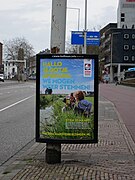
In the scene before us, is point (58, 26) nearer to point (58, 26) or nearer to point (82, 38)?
point (58, 26)

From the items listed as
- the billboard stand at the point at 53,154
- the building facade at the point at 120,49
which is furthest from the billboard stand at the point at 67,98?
the building facade at the point at 120,49

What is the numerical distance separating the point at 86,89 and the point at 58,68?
60 centimetres

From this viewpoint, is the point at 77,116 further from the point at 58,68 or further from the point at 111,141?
the point at 111,141

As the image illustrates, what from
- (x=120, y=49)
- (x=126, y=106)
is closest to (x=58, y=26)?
(x=126, y=106)

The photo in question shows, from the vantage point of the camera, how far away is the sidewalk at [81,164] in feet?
24.2

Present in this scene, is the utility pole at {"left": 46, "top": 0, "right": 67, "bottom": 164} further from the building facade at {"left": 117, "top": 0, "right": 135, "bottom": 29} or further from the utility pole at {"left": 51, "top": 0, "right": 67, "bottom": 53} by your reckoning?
the building facade at {"left": 117, "top": 0, "right": 135, "bottom": 29}

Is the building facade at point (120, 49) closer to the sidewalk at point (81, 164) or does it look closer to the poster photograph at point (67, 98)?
the sidewalk at point (81, 164)

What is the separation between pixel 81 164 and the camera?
8297 millimetres

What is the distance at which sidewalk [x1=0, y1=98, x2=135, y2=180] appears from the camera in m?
7.36

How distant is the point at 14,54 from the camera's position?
477 ft

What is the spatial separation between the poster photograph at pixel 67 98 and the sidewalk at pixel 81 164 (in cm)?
50

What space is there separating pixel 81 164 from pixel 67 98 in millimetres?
1185

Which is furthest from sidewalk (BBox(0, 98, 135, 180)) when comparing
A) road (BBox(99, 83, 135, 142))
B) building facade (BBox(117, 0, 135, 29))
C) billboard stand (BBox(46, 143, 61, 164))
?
building facade (BBox(117, 0, 135, 29))

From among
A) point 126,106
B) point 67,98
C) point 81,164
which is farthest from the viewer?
point 126,106
